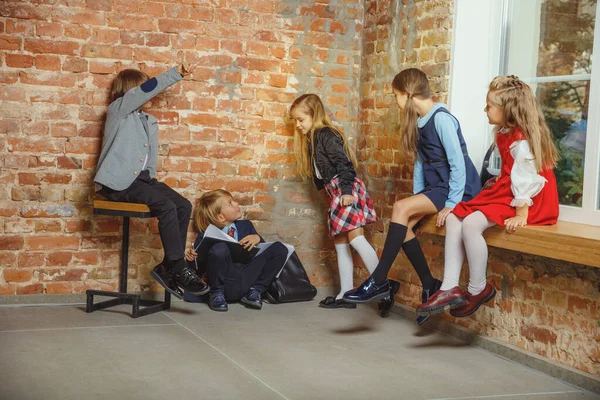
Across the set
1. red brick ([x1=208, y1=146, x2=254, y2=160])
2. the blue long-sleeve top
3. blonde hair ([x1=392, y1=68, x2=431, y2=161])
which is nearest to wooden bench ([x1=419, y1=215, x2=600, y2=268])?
the blue long-sleeve top

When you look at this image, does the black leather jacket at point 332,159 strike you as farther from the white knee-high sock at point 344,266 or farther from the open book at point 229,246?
the open book at point 229,246

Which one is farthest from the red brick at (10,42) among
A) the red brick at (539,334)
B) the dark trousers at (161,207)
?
the red brick at (539,334)

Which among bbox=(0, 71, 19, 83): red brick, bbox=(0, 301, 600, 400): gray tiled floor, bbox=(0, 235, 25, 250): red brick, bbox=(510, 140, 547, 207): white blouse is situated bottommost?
bbox=(0, 301, 600, 400): gray tiled floor

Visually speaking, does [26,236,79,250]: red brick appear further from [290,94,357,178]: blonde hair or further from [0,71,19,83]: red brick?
[290,94,357,178]: blonde hair

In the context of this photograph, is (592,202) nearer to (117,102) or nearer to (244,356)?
(244,356)

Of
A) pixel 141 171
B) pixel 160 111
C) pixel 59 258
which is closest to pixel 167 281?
pixel 141 171

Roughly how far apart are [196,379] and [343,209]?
1.86m

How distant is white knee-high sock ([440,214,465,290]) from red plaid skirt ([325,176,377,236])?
1074 millimetres

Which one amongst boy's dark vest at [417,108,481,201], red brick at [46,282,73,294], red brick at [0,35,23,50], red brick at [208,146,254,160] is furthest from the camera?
red brick at [208,146,254,160]

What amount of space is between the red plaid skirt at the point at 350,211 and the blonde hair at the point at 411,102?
0.68m

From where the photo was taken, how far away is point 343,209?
4914 millimetres

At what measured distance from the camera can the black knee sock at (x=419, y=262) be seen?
4121mm

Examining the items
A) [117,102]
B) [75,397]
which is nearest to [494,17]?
[117,102]

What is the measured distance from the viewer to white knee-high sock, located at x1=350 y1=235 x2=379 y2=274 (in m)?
4.86
